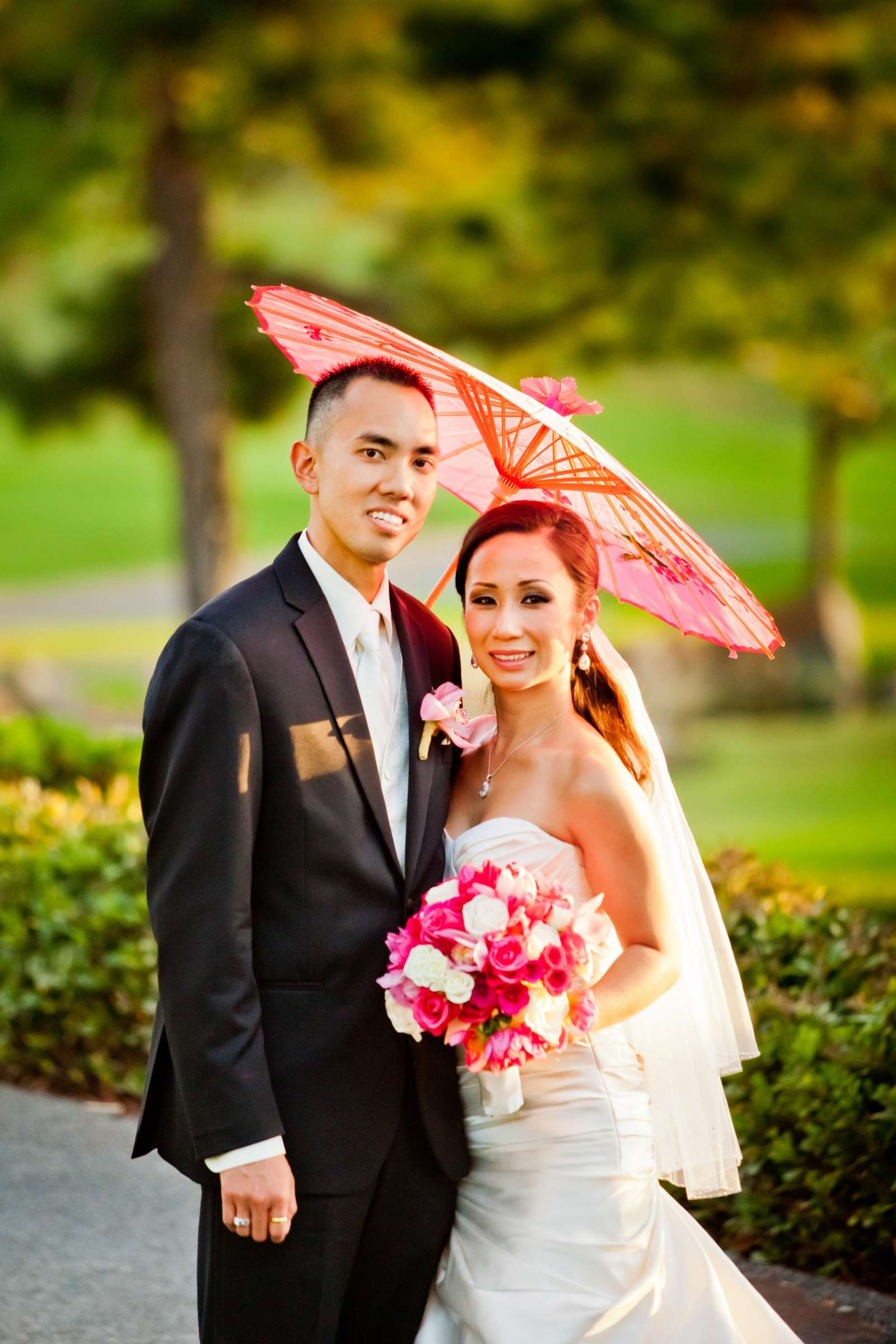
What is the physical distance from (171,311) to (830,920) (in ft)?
25.0

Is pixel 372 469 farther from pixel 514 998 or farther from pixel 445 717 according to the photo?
pixel 514 998

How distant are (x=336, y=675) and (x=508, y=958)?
576 millimetres

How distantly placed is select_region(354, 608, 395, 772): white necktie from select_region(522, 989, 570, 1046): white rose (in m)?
0.52

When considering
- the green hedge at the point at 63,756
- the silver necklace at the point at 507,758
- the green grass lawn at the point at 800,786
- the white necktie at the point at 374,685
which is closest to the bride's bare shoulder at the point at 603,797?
the silver necklace at the point at 507,758

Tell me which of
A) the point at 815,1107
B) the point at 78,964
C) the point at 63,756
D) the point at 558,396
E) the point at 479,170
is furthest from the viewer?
the point at 479,170

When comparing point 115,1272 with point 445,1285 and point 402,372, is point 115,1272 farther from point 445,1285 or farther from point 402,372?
point 402,372

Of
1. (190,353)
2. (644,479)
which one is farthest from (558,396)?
(644,479)

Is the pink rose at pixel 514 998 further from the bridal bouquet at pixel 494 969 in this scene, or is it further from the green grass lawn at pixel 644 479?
the green grass lawn at pixel 644 479

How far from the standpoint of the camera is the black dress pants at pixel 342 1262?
2336mm

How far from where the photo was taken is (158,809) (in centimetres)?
233

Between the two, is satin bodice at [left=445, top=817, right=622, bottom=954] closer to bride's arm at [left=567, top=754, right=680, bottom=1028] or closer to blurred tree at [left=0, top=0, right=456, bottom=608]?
bride's arm at [left=567, top=754, right=680, bottom=1028]

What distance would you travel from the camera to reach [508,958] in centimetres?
218

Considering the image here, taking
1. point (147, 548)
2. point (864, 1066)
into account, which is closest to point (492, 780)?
point (864, 1066)

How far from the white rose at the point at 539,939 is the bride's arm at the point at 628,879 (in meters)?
0.24
